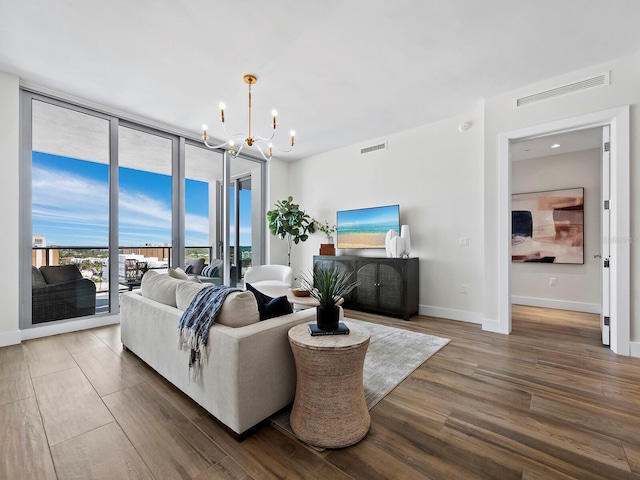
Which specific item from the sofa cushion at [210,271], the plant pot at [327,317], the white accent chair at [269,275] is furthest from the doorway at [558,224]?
the sofa cushion at [210,271]

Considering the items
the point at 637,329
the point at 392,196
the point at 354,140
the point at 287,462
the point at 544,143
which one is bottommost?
the point at 287,462

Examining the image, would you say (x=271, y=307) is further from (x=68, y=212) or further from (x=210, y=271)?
(x=210, y=271)

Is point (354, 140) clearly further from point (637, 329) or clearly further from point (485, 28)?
point (637, 329)

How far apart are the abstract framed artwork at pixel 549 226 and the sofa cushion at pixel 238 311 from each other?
5.08m

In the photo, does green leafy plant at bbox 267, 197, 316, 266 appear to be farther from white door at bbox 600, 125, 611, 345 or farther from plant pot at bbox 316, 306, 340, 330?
white door at bbox 600, 125, 611, 345

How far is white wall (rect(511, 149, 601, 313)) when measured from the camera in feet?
14.7

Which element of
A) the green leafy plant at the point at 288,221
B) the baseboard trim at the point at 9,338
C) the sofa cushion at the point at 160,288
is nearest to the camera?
the sofa cushion at the point at 160,288

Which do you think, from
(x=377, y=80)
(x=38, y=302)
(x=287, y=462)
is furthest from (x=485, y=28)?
(x=38, y=302)

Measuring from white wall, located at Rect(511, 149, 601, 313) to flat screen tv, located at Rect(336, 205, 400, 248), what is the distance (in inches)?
97.4

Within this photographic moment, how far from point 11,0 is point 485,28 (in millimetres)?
3600

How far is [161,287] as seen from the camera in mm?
2430

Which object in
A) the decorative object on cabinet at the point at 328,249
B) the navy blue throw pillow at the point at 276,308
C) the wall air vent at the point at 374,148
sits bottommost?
the navy blue throw pillow at the point at 276,308

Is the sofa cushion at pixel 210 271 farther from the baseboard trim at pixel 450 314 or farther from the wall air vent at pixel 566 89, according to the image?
the wall air vent at pixel 566 89

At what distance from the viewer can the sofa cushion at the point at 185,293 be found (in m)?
2.09
